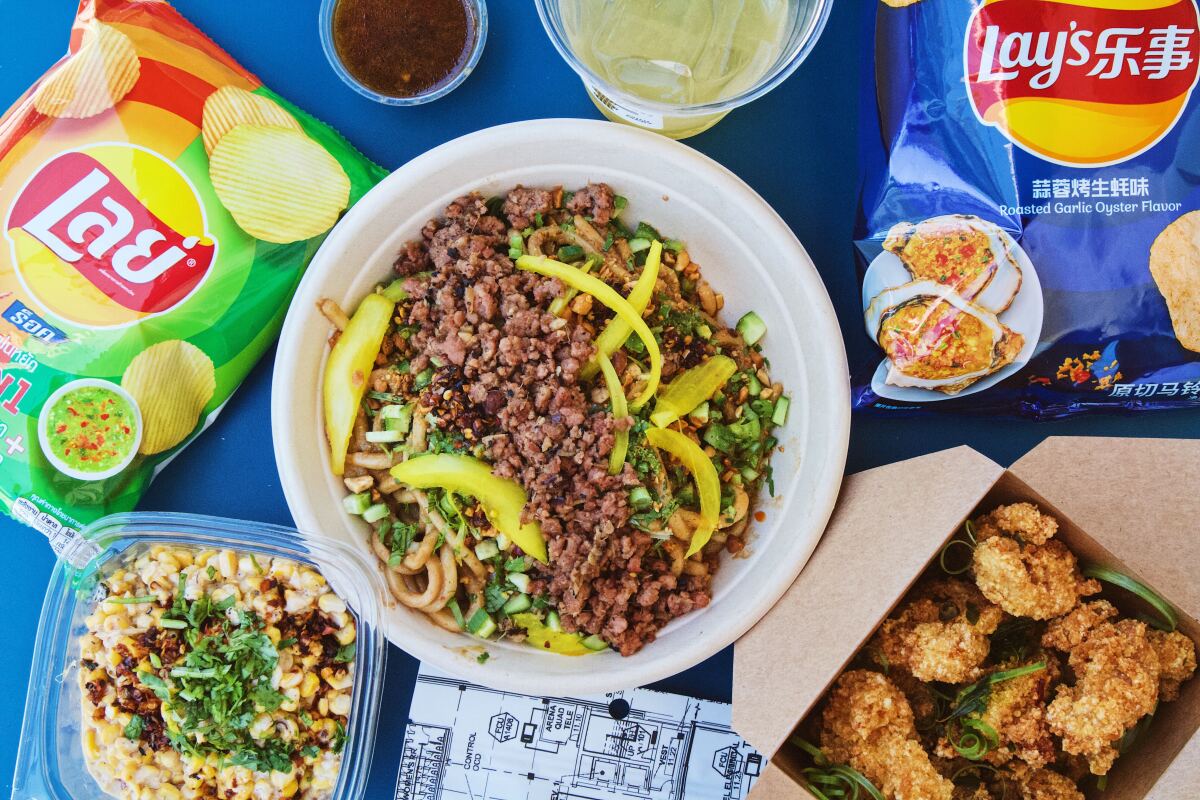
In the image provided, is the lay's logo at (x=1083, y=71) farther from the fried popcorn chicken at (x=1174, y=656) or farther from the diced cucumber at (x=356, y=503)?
the diced cucumber at (x=356, y=503)

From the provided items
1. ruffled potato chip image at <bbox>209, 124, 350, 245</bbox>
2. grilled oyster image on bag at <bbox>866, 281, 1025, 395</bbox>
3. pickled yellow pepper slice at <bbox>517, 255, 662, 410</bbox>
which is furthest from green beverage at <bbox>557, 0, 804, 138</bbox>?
ruffled potato chip image at <bbox>209, 124, 350, 245</bbox>

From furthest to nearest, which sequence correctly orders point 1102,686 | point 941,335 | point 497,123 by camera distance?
1. point 497,123
2. point 941,335
3. point 1102,686

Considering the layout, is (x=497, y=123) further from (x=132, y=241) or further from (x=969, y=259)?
(x=969, y=259)

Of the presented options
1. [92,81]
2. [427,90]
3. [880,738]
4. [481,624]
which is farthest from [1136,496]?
[92,81]

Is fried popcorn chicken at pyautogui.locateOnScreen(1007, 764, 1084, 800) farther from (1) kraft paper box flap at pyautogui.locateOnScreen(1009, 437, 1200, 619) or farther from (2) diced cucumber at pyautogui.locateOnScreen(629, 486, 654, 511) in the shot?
(2) diced cucumber at pyautogui.locateOnScreen(629, 486, 654, 511)

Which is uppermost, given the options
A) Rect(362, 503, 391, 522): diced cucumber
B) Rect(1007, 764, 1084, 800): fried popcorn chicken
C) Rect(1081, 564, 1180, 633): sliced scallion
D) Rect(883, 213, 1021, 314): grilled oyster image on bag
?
Rect(883, 213, 1021, 314): grilled oyster image on bag

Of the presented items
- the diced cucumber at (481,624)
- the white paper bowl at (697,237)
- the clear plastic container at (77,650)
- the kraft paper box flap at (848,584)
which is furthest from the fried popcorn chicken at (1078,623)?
the clear plastic container at (77,650)
